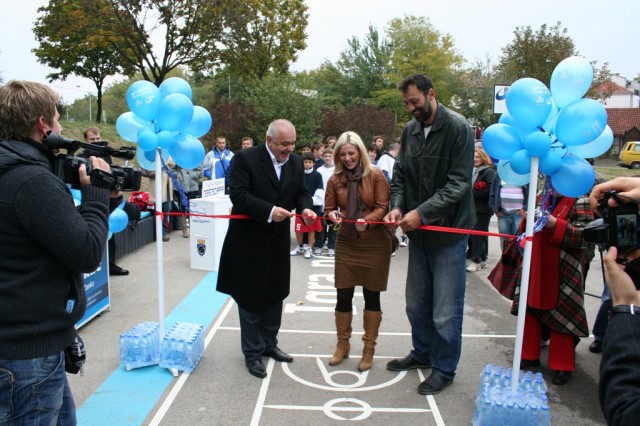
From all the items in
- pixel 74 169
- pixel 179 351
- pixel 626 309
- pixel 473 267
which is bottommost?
pixel 473 267

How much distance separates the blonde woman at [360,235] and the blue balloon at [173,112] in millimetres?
1319

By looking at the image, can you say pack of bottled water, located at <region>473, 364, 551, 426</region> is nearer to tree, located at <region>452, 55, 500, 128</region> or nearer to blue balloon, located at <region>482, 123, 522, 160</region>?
blue balloon, located at <region>482, 123, 522, 160</region>

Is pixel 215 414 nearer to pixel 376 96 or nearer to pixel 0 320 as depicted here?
pixel 0 320

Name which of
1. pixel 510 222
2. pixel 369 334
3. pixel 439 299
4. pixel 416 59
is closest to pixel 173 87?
pixel 369 334

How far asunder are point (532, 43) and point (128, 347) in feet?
84.9

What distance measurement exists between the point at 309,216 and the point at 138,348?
1.86 metres

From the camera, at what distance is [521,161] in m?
3.48

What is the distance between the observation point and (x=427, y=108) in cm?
380

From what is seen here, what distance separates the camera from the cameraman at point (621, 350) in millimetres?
1365

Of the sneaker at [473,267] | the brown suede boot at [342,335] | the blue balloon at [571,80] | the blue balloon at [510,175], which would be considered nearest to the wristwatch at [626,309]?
the blue balloon at [571,80]

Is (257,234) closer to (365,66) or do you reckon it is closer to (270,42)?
(270,42)

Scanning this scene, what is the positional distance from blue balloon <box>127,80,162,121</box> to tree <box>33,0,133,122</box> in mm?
18248

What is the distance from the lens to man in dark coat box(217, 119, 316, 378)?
4129mm

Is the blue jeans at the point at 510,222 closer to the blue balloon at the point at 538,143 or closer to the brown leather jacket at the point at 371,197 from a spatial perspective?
the brown leather jacket at the point at 371,197
